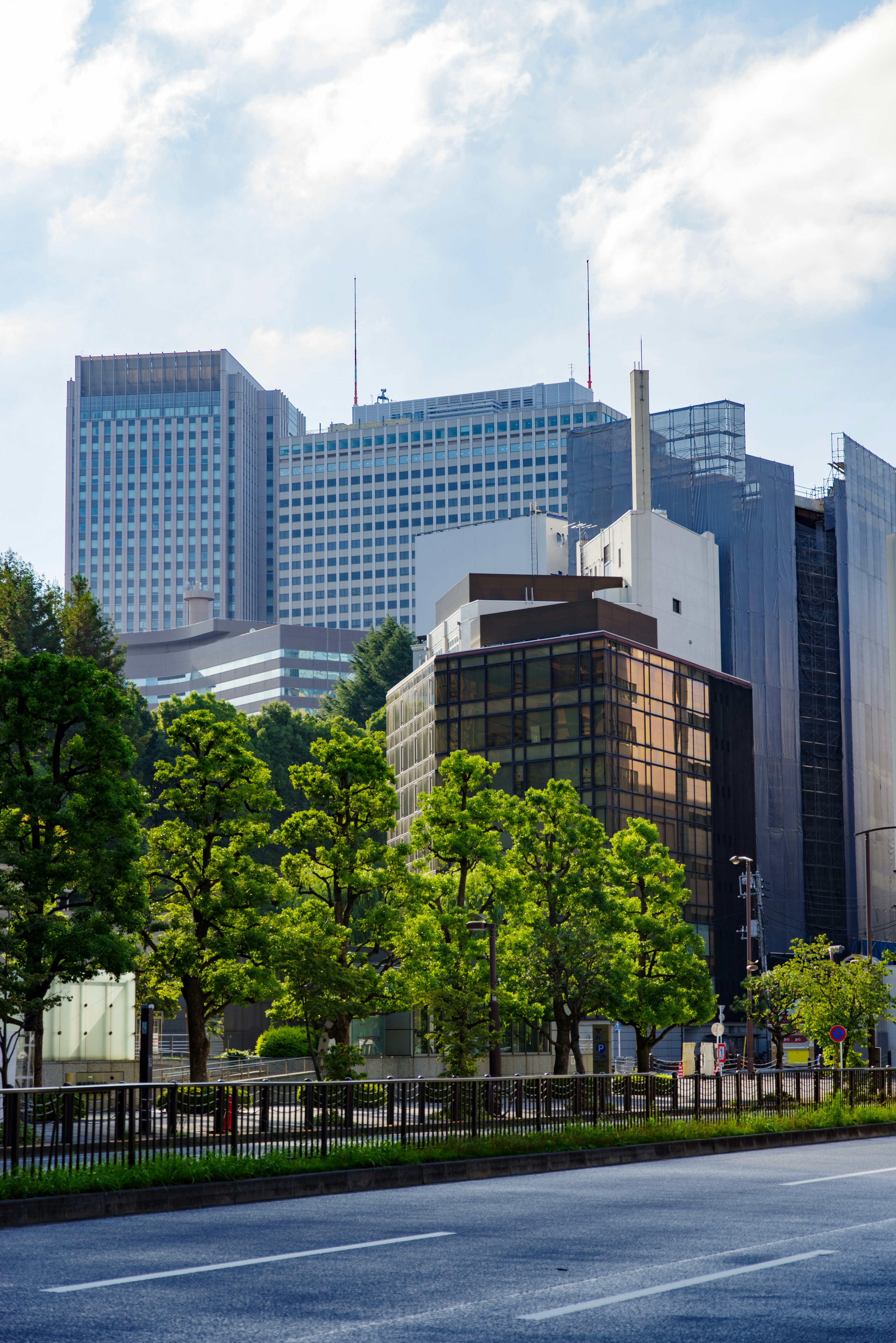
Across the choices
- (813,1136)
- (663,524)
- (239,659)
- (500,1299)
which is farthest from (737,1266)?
(239,659)

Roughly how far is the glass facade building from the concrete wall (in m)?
8.05

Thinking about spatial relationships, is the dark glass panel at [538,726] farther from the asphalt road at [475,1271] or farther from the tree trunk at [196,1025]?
the asphalt road at [475,1271]

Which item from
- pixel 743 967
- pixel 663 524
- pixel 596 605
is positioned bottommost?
pixel 743 967

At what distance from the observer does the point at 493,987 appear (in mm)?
37500

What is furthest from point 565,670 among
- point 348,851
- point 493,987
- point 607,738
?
point 493,987

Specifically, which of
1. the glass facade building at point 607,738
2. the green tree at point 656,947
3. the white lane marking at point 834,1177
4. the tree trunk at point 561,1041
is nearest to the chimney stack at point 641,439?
the glass facade building at point 607,738

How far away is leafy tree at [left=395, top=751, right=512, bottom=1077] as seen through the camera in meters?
40.9

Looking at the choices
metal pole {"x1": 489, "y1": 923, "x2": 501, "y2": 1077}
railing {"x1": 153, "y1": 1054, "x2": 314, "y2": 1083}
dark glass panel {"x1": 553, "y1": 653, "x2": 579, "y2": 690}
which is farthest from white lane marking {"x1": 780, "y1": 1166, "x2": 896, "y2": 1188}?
dark glass panel {"x1": 553, "y1": 653, "x2": 579, "y2": 690}

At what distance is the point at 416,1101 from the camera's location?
21109 millimetres

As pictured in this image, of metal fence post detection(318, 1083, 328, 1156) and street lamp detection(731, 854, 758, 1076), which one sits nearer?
metal fence post detection(318, 1083, 328, 1156)

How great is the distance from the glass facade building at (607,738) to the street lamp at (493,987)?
3331 cm

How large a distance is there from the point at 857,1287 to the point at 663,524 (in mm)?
92658

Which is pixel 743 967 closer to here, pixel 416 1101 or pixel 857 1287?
pixel 416 1101

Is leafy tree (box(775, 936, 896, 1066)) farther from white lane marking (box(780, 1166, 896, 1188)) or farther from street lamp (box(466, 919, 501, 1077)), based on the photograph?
white lane marking (box(780, 1166, 896, 1188))
